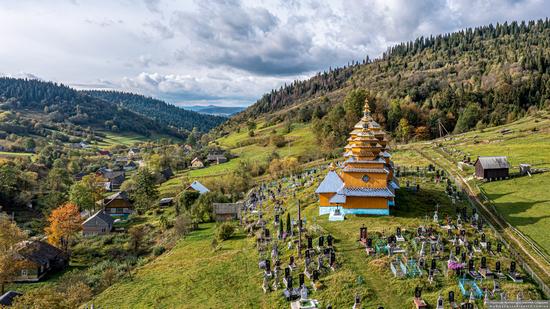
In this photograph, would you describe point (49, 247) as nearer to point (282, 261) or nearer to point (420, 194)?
point (282, 261)

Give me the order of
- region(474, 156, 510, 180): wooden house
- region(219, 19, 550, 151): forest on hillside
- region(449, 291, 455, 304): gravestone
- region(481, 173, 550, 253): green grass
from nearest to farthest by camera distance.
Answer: region(449, 291, 455, 304): gravestone, region(481, 173, 550, 253): green grass, region(474, 156, 510, 180): wooden house, region(219, 19, 550, 151): forest on hillside

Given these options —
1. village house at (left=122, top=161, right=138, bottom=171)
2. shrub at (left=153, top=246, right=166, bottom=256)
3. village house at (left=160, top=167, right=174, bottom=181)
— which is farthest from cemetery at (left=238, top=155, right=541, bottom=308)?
village house at (left=122, top=161, right=138, bottom=171)

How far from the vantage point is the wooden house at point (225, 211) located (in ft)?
178

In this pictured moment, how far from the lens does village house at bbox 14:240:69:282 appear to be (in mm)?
41031

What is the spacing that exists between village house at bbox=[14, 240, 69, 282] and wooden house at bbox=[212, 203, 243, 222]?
18.9m

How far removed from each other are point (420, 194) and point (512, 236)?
1356 cm

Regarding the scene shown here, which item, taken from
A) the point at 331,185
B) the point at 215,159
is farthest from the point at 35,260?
the point at 215,159

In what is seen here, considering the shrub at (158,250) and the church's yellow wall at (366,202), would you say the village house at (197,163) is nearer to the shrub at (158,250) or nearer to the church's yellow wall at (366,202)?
the shrub at (158,250)

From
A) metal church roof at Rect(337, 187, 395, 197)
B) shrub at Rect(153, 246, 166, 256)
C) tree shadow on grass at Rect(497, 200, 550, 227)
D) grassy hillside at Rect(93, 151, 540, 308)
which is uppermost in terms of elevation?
metal church roof at Rect(337, 187, 395, 197)

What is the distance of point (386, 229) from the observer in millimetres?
31547

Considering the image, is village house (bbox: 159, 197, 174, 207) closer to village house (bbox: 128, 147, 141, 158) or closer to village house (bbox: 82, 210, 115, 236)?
village house (bbox: 82, 210, 115, 236)

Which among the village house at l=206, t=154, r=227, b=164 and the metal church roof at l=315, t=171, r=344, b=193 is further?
the village house at l=206, t=154, r=227, b=164

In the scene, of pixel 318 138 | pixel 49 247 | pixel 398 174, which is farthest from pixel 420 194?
pixel 318 138

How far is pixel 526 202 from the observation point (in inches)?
1565
